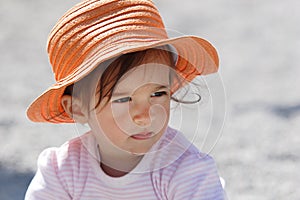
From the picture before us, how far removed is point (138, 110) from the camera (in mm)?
892

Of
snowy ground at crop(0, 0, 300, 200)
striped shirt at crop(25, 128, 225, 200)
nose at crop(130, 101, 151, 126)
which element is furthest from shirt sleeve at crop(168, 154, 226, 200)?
snowy ground at crop(0, 0, 300, 200)

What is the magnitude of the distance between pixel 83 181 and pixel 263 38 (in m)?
0.98

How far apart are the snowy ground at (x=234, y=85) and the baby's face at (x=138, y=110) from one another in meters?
0.43

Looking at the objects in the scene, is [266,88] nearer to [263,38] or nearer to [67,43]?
[263,38]

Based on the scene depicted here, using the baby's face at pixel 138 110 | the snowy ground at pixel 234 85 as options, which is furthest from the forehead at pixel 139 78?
the snowy ground at pixel 234 85

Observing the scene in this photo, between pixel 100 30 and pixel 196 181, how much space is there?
27 centimetres

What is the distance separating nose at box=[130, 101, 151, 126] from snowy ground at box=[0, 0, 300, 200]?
1.54 feet

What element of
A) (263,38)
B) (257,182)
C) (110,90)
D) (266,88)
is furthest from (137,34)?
(263,38)

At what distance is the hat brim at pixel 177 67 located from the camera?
2.92ft

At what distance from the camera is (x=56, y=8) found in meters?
1.93

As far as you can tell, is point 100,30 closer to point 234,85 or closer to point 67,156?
point 67,156

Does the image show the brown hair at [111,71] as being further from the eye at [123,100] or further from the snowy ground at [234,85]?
the snowy ground at [234,85]

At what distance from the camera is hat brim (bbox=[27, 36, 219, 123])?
891 mm

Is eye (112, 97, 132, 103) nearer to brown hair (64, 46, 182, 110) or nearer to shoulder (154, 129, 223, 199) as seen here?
brown hair (64, 46, 182, 110)
